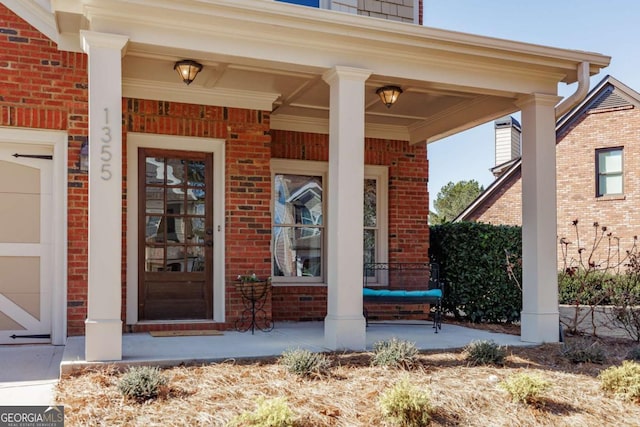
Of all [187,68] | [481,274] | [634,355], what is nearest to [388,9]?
[187,68]

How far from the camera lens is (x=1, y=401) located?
4.21 metres

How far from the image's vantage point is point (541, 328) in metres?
6.50

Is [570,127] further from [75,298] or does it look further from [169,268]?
[75,298]

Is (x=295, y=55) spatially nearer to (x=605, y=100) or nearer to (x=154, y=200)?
(x=154, y=200)

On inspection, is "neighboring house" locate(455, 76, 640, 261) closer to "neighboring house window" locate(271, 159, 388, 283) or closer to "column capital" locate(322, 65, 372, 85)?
"neighboring house window" locate(271, 159, 388, 283)

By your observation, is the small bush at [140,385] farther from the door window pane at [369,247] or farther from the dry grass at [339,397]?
the door window pane at [369,247]

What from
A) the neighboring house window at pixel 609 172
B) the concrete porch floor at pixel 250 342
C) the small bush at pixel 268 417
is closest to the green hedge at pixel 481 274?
the concrete porch floor at pixel 250 342

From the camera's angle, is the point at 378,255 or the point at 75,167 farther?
the point at 378,255

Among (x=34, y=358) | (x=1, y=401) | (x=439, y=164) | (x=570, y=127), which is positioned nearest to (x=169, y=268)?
(x=34, y=358)

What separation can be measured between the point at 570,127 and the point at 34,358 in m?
14.3

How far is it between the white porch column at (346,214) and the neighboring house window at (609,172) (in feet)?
38.4

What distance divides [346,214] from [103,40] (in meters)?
2.51

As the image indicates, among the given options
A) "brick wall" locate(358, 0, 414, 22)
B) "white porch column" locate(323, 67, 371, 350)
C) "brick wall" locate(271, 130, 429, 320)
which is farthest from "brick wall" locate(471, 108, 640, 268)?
"white porch column" locate(323, 67, 371, 350)

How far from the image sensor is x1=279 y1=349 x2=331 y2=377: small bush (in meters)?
4.85
